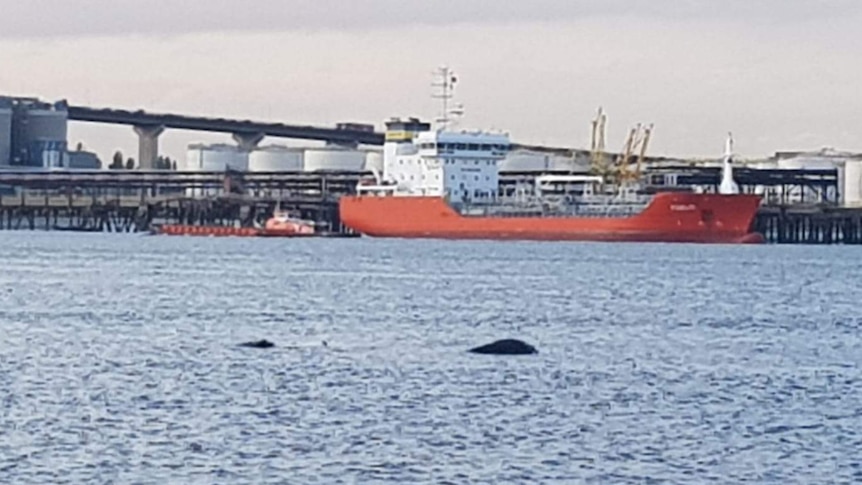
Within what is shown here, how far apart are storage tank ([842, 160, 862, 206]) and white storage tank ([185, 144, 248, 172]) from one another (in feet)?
150

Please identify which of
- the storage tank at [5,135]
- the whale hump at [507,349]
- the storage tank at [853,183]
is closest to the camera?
the whale hump at [507,349]

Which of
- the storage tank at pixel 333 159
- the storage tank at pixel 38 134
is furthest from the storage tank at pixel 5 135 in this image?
the storage tank at pixel 333 159

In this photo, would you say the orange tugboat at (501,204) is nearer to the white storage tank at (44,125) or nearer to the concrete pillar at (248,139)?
the concrete pillar at (248,139)

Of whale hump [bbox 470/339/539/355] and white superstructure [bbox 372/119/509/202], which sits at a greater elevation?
white superstructure [bbox 372/119/509/202]

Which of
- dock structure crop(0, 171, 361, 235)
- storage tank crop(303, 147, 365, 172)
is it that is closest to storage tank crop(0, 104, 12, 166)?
dock structure crop(0, 171, 361, 235)

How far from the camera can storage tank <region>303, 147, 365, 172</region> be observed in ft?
515

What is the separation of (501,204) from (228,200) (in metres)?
27.7

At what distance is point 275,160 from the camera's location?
159875mm

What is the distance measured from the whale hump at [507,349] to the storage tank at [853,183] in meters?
94.0

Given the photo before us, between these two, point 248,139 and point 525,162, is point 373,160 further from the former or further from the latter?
point 248,139

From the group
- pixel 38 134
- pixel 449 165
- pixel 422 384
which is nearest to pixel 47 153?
pixel 38 134

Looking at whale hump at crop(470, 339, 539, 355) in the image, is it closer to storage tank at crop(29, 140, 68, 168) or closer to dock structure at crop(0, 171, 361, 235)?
dock structure at crop(0, 171, 361, 235)

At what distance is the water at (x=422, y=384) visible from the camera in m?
24.9

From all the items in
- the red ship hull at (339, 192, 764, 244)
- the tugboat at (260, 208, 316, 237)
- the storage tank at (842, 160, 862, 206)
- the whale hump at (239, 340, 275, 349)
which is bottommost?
the tugboat at (260, 208, 316, 237)
